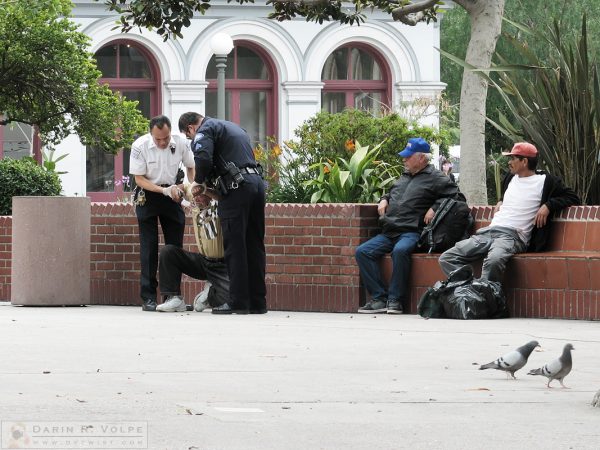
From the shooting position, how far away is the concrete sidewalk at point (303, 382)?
20.8 ft

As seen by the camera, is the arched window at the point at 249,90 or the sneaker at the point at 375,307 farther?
the arched window at the point at 249,90

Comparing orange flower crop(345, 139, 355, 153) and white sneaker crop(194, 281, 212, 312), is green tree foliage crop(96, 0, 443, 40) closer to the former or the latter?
orange flower crop(345, 139, 355, 153)

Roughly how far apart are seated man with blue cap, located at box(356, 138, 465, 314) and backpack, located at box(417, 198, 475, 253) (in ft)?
0.28

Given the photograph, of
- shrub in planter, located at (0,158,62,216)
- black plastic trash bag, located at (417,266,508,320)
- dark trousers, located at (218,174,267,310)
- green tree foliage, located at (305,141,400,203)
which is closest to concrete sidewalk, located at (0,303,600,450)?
black plastic trash bag, located at (417,266,508,320)

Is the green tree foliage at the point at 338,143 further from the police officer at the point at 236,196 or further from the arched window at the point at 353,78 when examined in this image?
the arched window at the point at 353,78

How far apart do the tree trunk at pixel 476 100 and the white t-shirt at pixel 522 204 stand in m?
3.89

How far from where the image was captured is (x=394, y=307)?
12734 millimetres

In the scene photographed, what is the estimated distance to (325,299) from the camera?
13328 millimetres

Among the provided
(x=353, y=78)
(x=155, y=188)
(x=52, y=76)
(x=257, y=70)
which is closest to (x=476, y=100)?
(x=155, y=188)

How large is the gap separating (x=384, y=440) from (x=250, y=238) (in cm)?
645

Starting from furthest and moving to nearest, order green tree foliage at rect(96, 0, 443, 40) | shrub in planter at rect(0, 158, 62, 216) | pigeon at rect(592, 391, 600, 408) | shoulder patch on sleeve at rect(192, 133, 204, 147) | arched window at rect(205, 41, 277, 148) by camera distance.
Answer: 1. arched window at rect(205, 41, 277, 148)
2. shrub in planter at rect(0, 158, 62, 216)
3. green tree foliage at rect(96, 0, 443, 40)
4. shoulder patch on sleeve at rect(192, 133, 204, 147)
5. pigeon at rect(592, 391, 600, 408)

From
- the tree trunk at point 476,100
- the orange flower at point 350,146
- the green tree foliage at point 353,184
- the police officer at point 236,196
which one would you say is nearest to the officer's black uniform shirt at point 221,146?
the police officer at point 236,196

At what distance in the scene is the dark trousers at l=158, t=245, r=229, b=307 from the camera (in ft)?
42.2

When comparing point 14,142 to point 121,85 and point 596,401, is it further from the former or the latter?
point 596,401
